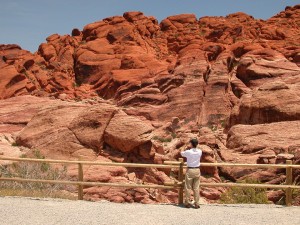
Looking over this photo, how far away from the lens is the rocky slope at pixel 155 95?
20547 mm

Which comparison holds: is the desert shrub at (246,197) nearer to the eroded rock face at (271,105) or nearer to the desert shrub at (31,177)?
the desert shrub at (31,177)

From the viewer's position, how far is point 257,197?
1283cm

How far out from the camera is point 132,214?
9.14m

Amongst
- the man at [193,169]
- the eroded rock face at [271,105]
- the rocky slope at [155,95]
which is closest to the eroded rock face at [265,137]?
the rocky slope at [155,95]

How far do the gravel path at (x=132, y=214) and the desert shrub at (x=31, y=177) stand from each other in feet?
4.87

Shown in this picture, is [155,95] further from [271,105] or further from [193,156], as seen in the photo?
[193,156]

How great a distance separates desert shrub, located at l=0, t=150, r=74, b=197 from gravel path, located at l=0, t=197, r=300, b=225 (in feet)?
4.87

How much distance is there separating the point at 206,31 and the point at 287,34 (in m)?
13.7

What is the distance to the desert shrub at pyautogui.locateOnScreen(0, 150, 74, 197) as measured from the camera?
11.8 metres

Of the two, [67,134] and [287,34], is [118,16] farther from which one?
[67,134]

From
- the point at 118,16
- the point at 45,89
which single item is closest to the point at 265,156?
the point at 45,89

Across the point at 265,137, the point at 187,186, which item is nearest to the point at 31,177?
the point at 187,186

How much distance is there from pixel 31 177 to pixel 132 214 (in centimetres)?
690

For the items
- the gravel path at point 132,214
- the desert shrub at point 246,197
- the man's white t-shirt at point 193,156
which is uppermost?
the man's white t-shirt at point 193,156
